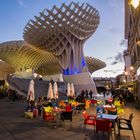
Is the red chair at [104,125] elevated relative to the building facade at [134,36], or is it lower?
lower

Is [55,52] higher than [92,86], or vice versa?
[55,52]

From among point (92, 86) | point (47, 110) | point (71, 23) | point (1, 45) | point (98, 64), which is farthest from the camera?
point (98, 64)

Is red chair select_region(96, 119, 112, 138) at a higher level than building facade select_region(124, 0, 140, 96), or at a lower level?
lower

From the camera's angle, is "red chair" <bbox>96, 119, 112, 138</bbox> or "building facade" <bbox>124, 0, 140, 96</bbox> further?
"building facade" <bbox>124, 0, 140, 96</bbox>

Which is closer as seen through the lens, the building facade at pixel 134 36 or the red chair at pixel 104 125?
the red chair at pixel 104 125

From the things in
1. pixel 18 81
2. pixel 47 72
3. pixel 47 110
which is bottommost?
pixel 47 110

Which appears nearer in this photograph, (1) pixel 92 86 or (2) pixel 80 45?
(1) pixel 92 86

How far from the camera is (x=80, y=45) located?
55125 mm

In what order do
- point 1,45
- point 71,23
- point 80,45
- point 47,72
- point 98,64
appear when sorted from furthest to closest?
point 47,72 → point 98,64 → point 1,45 → point 80,45 → point 71,23

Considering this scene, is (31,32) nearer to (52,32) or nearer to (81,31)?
(52,32)

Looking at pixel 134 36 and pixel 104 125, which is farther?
pixel 134 36

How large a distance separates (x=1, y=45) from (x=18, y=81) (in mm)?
31383

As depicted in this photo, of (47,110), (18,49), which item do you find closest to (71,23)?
(18,49)

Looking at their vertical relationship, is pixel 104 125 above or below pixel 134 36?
below
